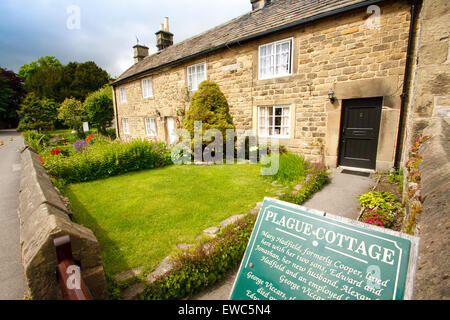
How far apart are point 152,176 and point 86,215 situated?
3.11m

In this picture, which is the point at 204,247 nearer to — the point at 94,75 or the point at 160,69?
the point at 160,69

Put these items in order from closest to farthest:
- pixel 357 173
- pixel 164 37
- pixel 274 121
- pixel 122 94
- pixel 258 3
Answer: pixel 357 173
pixel 274 121
pixel 258 3
pixel 164 37
pixel 122 94

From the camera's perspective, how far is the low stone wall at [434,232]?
1.24 meters

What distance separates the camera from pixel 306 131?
8.34m

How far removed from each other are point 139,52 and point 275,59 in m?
15.9

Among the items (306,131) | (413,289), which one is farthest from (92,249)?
(306,131)

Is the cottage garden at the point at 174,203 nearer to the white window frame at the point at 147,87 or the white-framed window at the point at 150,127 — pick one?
the white-framed window at the point at 150,127

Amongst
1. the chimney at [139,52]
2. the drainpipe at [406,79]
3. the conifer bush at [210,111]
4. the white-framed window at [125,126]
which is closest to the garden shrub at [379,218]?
the drainpipe at [406,79]

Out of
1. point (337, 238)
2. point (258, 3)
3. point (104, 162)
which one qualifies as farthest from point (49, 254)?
point (258, 3)

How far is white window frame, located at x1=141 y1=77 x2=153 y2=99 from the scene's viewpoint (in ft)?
51.7

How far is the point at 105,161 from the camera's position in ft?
25.8

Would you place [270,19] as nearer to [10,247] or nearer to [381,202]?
[381,202]

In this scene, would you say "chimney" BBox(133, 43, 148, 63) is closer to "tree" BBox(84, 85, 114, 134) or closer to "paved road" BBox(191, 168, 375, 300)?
"tree" BBox(84, 85, 114, 134)

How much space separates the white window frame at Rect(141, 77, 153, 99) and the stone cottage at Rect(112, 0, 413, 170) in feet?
15.9
